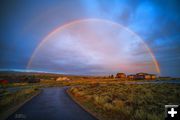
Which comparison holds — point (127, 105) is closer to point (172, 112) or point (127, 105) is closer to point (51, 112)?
point (51, 112)

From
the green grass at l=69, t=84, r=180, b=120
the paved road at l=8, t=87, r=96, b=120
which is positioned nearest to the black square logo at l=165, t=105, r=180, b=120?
the green grass at l=69, t=84, r=180, b=120

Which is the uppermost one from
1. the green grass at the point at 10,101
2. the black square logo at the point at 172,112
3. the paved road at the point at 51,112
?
the black square logo at the point at 172,112

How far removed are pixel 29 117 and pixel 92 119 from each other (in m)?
4.22

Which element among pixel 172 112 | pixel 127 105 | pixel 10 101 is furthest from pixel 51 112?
pixel 172 112

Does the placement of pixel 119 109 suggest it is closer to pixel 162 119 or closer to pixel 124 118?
pixel 124 118

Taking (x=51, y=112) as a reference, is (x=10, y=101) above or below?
below

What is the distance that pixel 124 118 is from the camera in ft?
35.2

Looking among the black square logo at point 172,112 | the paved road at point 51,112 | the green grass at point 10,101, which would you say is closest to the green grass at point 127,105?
the paved road at point 51,112

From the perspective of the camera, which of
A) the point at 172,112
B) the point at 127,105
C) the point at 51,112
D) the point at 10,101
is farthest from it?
the point at 10,101

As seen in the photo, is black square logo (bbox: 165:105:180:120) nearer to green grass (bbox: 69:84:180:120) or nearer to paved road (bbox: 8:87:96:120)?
green grass (bbox: 69:84:180:120)

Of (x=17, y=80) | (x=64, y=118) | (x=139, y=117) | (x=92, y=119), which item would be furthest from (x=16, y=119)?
(x=17, y=80)

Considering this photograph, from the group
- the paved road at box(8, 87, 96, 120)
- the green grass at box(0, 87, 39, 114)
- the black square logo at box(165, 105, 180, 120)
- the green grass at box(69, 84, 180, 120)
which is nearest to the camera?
the black square logo at box(165, 105, 180, 120)

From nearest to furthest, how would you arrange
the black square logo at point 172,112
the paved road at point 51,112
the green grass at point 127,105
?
the black square logo at point 172,112
the paved road at point 51,112
the green grass at point 127,105

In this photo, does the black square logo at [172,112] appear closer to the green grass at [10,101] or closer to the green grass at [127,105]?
the green grass at [127,105]
